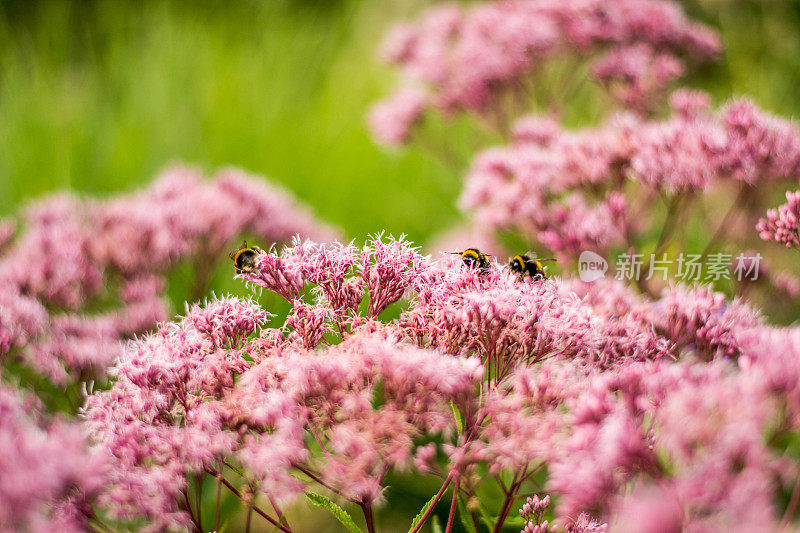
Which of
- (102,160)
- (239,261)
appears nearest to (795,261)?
(239,261)

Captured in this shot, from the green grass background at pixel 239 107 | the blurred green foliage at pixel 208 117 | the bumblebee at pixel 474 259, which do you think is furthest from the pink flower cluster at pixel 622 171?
the green grass background at pixel 239 107

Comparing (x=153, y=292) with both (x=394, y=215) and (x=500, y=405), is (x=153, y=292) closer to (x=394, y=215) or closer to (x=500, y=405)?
(x=500, y=405)

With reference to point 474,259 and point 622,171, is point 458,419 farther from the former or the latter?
point 622,171

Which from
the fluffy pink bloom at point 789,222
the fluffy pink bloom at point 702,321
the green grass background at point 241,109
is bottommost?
the fluffy pink bloom at point 702,321

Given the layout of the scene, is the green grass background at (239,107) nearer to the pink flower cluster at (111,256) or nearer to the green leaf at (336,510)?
the pink flower cluster at (111,256)

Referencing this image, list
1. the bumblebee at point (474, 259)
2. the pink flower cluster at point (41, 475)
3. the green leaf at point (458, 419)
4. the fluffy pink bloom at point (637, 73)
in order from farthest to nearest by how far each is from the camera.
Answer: the fluffy pink bloom at point (637, 73) < the bumblebee at point (474, 259) < the green leaf at point (458, 419) < the pink flower cluster at point (41, 475)

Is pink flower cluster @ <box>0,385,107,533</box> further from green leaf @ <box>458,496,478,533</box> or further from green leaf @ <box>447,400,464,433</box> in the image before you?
green leaf @ <box>458,496,478,533</box>

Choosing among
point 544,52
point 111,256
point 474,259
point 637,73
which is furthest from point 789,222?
point 111,256
